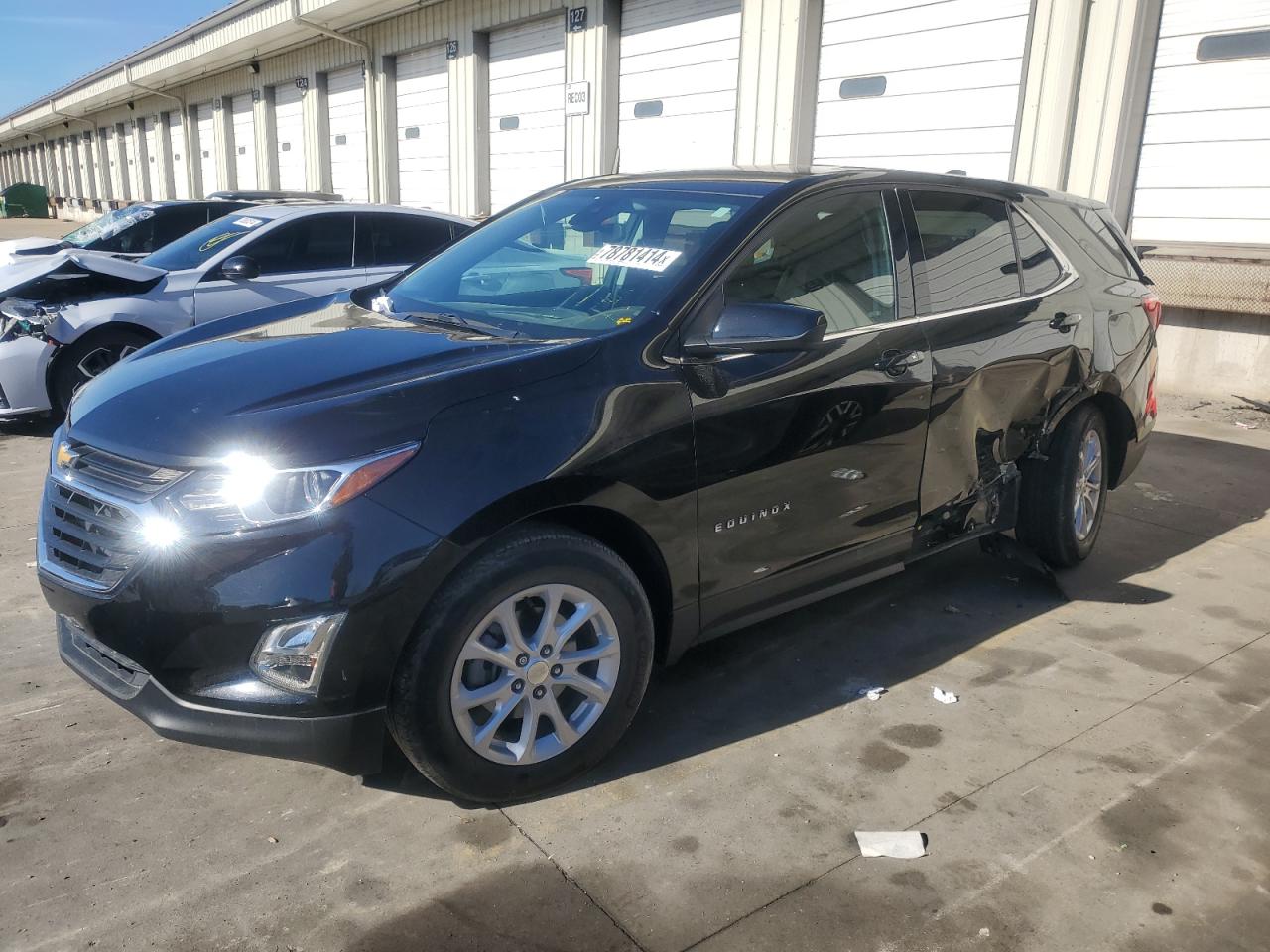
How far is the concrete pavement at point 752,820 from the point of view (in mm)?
2410

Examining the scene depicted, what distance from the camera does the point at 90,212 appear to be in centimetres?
4272

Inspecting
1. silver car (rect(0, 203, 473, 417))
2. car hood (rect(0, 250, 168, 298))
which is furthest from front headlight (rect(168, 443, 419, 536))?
car hood (rect(0, 250, 168, 298))

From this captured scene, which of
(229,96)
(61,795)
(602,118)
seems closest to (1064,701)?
(61,795)

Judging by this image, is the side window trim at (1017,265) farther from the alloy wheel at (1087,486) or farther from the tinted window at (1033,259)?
the alloy wheel at (1087,486)

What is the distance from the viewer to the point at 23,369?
676cm

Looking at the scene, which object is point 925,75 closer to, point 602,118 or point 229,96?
point 602,118

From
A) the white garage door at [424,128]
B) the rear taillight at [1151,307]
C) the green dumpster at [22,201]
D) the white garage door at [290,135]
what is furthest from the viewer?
the green dumpster at [22,201]

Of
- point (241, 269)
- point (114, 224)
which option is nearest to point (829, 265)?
point (241, 269)

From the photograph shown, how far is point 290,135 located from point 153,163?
49.8 feet

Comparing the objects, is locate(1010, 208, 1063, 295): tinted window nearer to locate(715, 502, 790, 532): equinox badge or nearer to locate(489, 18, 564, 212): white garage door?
locate(715, 502, 790, 532): equinox badge

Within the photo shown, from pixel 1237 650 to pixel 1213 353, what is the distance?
5.60 metres

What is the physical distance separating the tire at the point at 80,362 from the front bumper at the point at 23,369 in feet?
0.24

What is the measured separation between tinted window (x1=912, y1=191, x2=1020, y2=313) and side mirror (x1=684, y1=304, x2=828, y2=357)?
3.19 feet

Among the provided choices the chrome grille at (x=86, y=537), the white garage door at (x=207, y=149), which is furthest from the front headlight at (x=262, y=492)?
the white garage door at (x=207, y=149)
